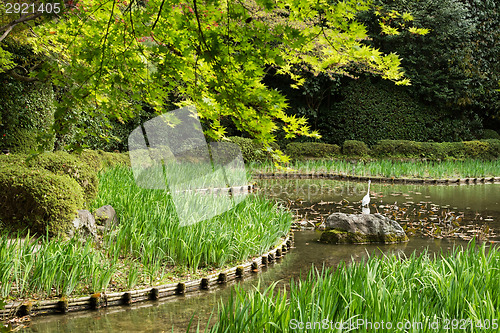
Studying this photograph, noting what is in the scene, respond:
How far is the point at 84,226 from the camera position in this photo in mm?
5203

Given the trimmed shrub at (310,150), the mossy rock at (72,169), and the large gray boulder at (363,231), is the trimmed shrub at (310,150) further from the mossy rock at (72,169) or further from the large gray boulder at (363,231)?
the mossy rock at (72,169)

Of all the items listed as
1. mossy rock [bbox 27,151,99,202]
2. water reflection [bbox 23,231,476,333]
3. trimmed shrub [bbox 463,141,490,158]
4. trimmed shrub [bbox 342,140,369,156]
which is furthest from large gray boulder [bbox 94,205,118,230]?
trimmed shrub [bbox 463,141,490,158]

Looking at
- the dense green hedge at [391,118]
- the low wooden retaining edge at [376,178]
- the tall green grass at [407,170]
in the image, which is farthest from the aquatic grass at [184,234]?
the dense green hedge at [391,118]

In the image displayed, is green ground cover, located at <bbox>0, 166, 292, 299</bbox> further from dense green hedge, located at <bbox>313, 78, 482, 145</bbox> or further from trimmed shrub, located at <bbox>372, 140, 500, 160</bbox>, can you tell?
dense green hedge, located at <bbox>313, 78, 482, 145</bbox>

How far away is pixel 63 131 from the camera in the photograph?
101 inches

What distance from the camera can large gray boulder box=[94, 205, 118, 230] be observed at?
5.64 meters

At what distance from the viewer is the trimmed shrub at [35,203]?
15.8 ft

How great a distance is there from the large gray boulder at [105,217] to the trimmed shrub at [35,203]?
2.17 feet

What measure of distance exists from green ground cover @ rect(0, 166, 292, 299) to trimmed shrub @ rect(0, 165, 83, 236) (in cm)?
18

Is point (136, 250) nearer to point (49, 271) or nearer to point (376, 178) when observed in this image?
point (49, 271)

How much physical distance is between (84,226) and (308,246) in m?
2.99

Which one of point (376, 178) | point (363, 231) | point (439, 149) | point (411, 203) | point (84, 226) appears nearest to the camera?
point (84, 226)

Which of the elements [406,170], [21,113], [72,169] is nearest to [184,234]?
[72,169]

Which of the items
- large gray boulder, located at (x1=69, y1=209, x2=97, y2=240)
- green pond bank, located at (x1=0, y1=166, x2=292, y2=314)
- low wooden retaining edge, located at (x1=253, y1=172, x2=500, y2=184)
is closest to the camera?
green pond bank, located at (x1=0, y1=166, x2=292, y2=314)
